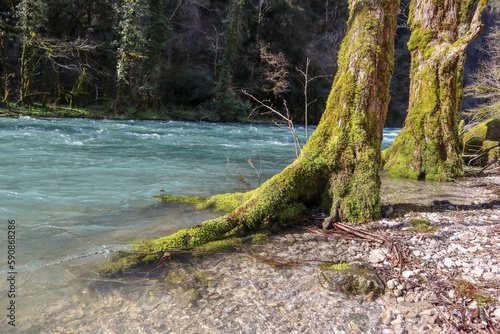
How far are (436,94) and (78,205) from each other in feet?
26.8

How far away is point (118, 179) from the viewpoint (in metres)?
6.94

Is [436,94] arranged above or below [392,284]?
above

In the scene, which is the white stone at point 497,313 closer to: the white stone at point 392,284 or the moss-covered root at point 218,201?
the white stone at point 392,284

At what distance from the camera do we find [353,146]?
4203mm

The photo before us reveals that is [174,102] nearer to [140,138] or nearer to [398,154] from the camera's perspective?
[140,138]

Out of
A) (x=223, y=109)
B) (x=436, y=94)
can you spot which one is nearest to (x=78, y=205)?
(x=436, y=94)

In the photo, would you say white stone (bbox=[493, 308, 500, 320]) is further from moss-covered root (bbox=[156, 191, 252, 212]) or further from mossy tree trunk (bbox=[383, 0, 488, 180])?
mossy tree trunk (bbox=[383, 0, 488, 180])

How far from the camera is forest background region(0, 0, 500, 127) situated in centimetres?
2415

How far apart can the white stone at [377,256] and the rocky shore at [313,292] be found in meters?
0.02

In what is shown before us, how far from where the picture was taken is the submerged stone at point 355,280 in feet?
8.87

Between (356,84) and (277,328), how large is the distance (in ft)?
10.6

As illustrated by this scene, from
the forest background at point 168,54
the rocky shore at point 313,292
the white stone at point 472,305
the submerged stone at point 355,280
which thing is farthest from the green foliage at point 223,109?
the white stone at point 472,305

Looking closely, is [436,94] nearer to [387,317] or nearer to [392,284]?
[392,284]

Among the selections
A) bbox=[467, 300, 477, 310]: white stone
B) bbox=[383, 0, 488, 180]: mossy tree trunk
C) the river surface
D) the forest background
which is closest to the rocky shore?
bbox=[467, 300, 477, 310]: white stone
